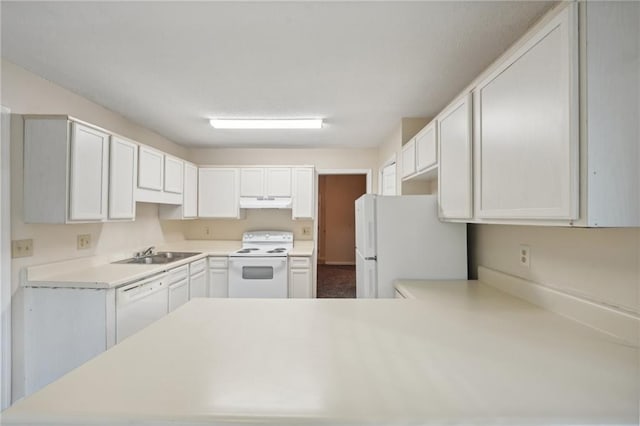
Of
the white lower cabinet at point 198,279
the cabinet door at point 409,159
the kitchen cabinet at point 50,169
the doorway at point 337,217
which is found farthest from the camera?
the doorway at point 337,217

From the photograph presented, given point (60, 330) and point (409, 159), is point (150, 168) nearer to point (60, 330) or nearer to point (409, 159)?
point (60, 330)

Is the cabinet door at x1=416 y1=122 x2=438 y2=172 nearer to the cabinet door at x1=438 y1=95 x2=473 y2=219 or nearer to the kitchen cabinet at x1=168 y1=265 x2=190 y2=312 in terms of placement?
the cabinet door at x1=438 y1=95 x2=473 y2=219

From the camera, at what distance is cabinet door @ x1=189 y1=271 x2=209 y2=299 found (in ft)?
10.3

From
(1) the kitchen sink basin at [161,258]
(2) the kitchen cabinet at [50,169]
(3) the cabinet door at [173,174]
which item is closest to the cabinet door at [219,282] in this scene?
(1) the kitchen sink basin at [161,258]

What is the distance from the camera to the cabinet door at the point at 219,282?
11.4 ft

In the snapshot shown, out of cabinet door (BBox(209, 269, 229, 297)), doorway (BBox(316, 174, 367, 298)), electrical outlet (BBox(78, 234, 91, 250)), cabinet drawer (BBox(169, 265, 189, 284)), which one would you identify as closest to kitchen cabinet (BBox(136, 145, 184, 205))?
electrical outlet (BBox(78, 234, 91, 250))

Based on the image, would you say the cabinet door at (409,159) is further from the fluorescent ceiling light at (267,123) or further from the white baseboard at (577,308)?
the white baseboard at (577,308)

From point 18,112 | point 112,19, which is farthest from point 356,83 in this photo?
point 18,112

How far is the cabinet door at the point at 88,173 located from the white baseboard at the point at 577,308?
9.28ft

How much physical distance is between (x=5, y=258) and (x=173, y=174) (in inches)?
67.4

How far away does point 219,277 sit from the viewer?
11.4 feet

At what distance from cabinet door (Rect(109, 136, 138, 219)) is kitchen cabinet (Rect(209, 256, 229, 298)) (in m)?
1.15

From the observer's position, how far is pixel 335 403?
27.9 inches

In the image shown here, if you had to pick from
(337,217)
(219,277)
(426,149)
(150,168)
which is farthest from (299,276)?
(337,217)
